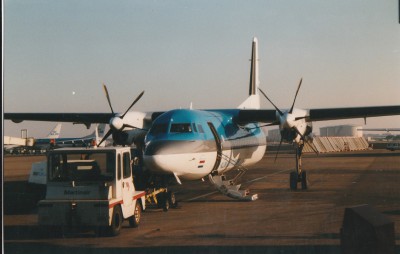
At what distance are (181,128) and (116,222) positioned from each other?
518cm

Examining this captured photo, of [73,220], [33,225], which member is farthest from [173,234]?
[33,225]

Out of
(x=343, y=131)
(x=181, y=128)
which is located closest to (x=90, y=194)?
(x=181, y=128)

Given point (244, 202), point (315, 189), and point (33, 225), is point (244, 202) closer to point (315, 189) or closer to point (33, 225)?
point (315, 189)

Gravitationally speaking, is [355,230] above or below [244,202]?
above

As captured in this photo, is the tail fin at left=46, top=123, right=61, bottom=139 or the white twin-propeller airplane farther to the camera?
the tail fin at left=46, top=123, right=61, bottom=139

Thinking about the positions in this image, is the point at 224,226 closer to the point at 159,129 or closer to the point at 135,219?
the point at 135,219

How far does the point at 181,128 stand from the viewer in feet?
52.3

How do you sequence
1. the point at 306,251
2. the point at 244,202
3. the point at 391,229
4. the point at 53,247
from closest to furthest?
the point at 391,229 → the point at 306,251 → the point at 53,247 → the point at 244,202

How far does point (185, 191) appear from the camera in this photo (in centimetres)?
2100

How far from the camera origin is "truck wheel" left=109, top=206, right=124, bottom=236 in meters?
Answer: 11.1

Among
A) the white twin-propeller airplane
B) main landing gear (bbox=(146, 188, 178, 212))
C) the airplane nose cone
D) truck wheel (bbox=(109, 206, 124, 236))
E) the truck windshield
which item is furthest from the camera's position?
the airplane nose cone

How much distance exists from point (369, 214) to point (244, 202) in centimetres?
1140

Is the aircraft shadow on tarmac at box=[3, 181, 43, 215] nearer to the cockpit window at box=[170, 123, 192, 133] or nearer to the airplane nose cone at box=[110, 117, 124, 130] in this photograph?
the airplane nose cone at box=[110, 117, 124, 130]

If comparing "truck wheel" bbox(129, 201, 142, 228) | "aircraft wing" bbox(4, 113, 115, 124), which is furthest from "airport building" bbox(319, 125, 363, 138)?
"truck wheel" bbox(129, 201, 142, 228)
